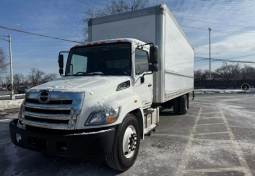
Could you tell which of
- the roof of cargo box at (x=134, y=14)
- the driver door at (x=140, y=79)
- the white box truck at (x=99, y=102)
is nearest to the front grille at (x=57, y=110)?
the white box truck at (x=99, y=102)

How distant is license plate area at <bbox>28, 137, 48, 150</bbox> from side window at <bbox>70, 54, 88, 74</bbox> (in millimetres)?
1880

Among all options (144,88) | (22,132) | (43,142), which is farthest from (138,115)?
(22,132)

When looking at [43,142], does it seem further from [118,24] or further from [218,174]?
[118,24]

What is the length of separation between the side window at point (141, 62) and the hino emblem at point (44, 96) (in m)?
1.94

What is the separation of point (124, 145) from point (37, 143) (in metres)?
1.48

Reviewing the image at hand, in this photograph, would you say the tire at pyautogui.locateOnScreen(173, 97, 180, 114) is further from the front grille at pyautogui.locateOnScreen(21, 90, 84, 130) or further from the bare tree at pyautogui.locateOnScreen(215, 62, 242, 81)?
the bare tree at pyautogui.locateOnScreen(215, 62, 242, 81)

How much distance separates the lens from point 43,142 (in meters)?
3.11

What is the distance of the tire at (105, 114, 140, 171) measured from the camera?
3.21 metres

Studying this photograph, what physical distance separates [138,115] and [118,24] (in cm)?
322

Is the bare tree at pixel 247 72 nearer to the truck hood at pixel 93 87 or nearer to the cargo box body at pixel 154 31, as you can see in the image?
the cargo box body at pixel 154 31

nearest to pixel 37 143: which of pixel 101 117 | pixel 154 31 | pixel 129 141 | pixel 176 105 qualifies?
pixel 101 117

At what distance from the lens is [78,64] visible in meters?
4.62

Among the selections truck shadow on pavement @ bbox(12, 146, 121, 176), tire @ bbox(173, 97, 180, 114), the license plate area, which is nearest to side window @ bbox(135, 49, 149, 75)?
truck shadow on pavement @ bbox(12, 146, 121, 176)

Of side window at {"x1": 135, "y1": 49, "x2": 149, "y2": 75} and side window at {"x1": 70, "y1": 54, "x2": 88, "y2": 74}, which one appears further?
side window at {"x1": 70, "y1": 54, "x2": 88, "y2": 74}
